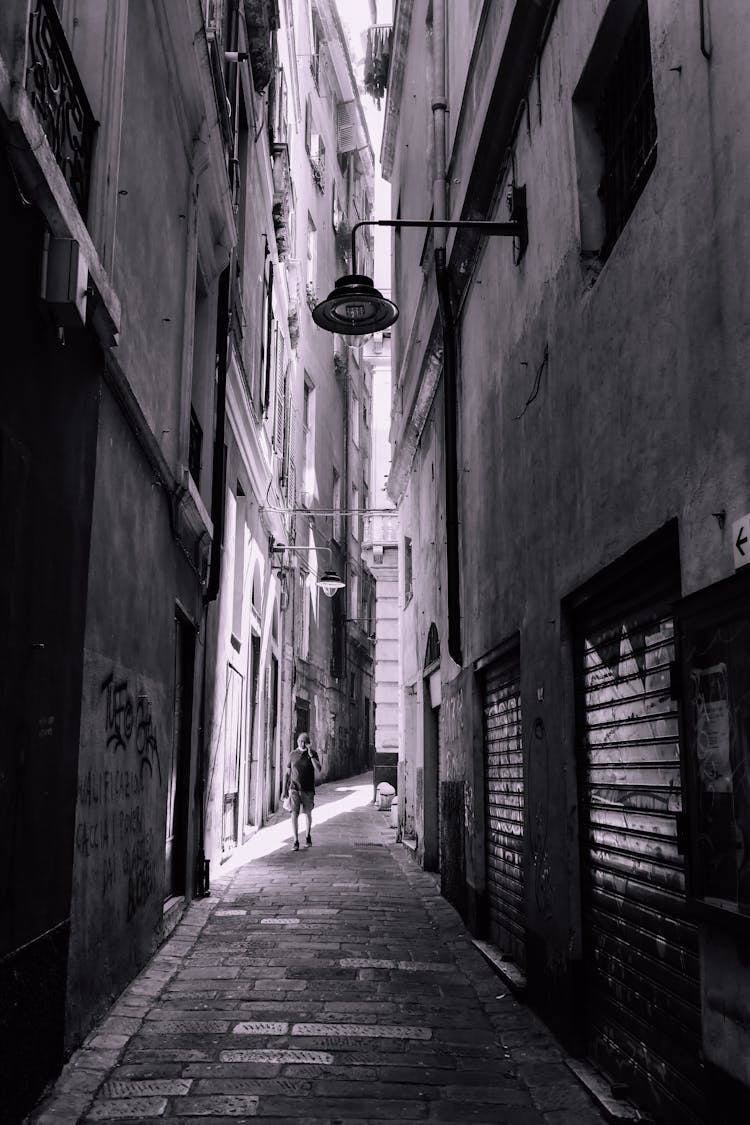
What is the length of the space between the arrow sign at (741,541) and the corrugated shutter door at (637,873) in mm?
982

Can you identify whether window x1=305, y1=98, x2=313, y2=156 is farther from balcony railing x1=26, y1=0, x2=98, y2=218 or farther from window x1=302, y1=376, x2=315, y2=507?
balcony railing x1=26, y1=0, x2=98, y2=218

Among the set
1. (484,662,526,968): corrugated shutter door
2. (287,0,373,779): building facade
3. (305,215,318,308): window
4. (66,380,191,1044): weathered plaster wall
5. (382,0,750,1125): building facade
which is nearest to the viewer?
(382,0,750,1125): building facade

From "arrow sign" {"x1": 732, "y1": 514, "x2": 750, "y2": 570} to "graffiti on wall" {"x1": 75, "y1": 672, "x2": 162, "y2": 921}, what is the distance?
3809mm

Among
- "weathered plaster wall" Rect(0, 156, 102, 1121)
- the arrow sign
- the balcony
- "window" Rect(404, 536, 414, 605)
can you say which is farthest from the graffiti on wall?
the balcony

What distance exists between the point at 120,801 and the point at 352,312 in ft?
15.1

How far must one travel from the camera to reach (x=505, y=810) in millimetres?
8250

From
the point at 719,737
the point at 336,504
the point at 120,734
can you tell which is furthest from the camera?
the point at 336,504

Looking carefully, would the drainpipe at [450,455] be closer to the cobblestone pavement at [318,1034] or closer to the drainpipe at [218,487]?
the drainpipe at [218,487]

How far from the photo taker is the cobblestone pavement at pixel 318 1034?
190 inches

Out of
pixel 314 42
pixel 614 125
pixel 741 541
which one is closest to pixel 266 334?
pixel 614 125

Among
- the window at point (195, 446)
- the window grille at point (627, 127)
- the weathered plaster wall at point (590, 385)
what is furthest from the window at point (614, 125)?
the window at point (195, 446)

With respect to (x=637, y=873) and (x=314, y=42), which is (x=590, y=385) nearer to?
(x=637, y=873)

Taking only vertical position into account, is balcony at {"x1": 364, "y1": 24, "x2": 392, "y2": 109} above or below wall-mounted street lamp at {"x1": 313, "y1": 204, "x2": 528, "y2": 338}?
above

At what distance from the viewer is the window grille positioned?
5066mm
